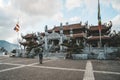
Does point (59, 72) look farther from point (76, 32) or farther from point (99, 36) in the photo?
point (76, 32)

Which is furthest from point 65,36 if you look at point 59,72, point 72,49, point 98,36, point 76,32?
point 59,72

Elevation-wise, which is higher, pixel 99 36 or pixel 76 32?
pixel 76 32

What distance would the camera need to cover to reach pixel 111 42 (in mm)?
32000

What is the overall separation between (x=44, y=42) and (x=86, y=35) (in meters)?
10.4

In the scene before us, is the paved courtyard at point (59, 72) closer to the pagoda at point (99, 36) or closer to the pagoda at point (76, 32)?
the pagoda at point (99, 36)

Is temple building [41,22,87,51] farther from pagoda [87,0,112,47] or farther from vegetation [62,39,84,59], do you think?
vegetation [62,39,84,59]

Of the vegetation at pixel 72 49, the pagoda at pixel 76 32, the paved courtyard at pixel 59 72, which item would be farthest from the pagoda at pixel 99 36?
the paved courtyard at pixel 59 72

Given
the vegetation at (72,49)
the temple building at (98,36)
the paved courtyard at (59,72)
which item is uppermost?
the temple building at (98,36)

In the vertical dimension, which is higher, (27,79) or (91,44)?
(91,44)

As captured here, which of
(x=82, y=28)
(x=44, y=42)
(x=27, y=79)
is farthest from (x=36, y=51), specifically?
(x=27, y=79)

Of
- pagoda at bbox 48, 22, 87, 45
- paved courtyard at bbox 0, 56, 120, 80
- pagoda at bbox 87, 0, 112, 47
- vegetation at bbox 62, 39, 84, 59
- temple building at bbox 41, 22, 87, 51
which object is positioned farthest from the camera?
temple building at bbox 41, 22, 87, 51

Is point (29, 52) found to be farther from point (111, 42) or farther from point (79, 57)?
point (111, 42)

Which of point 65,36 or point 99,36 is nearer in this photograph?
point 99,36

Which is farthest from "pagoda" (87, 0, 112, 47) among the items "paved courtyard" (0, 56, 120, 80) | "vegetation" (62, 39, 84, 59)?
"paved courtyard" (0, 56, 120, 80)
